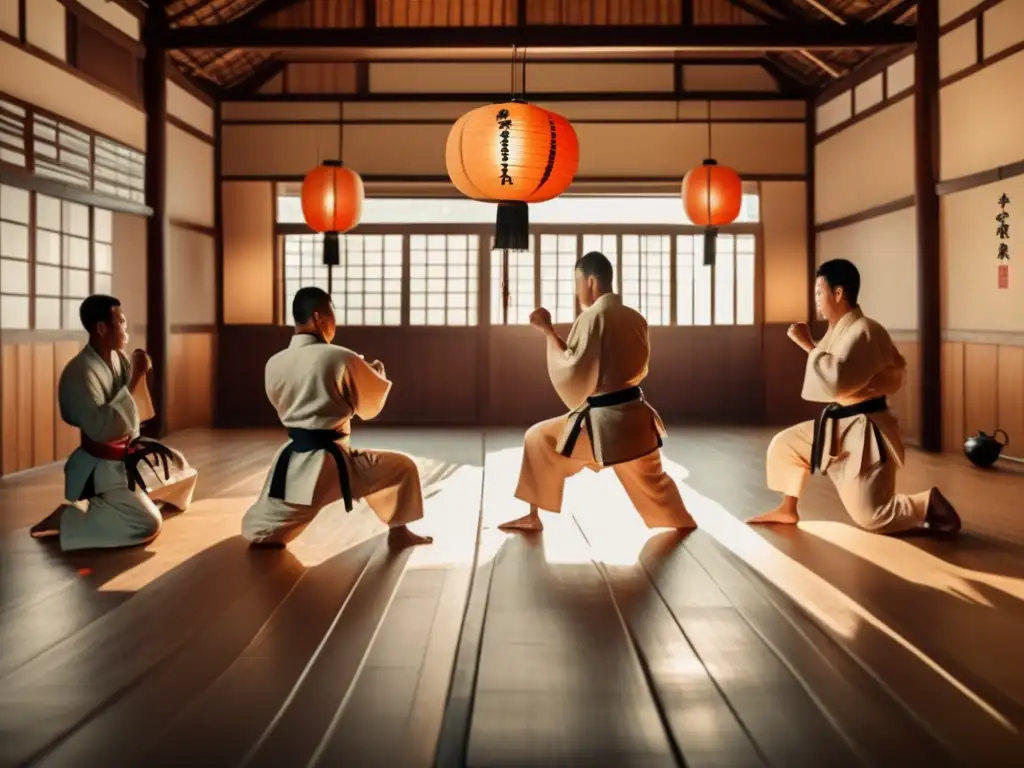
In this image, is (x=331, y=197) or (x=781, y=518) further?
(x=331, y=197)

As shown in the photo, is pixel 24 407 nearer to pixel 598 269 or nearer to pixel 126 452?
pixel 126 452

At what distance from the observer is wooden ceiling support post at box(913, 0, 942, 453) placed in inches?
281

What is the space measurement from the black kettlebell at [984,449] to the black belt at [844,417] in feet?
7.94

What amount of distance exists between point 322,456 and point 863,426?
2.26 m

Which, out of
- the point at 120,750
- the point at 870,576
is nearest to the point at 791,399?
the point at 870,576

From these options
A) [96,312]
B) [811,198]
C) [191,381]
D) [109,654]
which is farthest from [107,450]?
[811,198]

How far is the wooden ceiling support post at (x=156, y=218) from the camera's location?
7590 millimetres

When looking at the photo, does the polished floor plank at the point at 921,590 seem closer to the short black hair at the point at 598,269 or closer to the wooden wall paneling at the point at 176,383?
the short black hair at the point at 598,269

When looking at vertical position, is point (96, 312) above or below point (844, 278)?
below

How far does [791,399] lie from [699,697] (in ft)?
25.3

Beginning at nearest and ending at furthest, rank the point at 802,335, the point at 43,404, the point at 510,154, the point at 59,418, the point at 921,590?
1. the point at 921,590
2. the point at 802,335
3. the point at 510,154
4. the point at 43,404
5. the point at 59,418

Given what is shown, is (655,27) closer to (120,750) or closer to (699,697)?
(699,697)

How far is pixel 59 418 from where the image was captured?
20.8 ft

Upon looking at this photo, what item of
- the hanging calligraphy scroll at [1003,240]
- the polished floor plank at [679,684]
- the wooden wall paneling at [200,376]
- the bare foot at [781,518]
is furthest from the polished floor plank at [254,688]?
the wooden wall paneling at [200,376]
